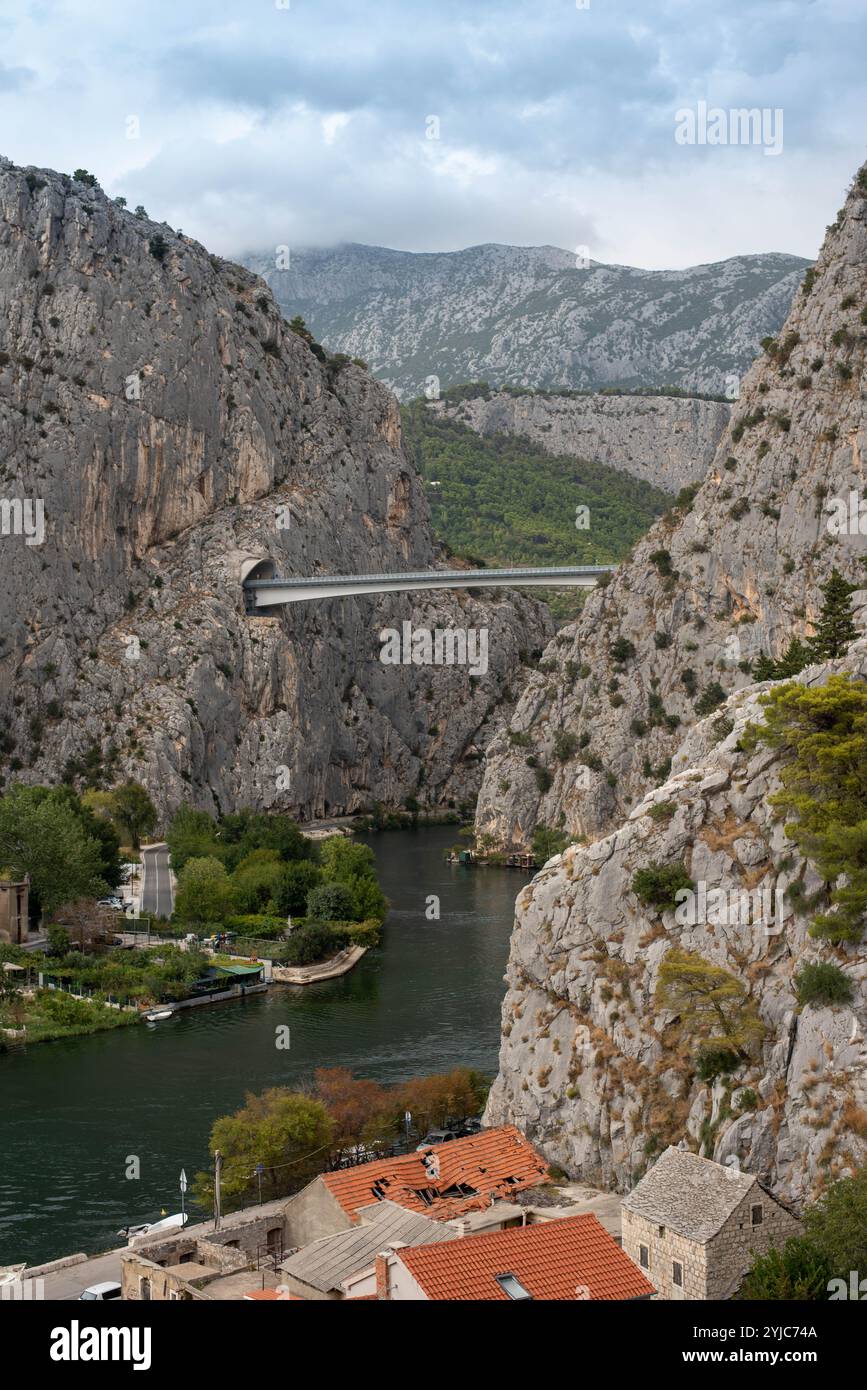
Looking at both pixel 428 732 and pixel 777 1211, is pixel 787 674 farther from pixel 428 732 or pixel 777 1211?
pixel 428 732

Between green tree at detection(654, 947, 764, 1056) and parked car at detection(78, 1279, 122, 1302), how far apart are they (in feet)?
36.2

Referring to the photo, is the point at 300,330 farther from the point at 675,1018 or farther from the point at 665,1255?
the point at 665,1255

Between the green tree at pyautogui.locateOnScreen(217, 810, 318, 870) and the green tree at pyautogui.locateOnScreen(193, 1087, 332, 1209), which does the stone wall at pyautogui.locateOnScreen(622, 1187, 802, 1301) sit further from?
the green tree at pyautogui.locateOnScreen(217, 810, 318, 870)

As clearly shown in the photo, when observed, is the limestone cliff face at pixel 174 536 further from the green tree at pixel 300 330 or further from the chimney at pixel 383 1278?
the chimney at pixel 383 1278

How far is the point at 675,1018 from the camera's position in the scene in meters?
30.1

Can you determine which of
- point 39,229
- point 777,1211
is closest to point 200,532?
point 39,229

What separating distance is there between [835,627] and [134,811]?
44201 mm

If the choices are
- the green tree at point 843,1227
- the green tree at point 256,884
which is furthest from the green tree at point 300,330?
the green tree at point 843,1227

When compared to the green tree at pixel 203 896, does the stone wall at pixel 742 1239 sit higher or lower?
higher

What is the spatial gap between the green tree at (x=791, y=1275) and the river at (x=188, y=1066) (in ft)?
42.6

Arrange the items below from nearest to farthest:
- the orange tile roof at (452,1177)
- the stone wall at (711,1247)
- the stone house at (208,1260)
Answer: the stone wall at (711,1247)
the stone house at (208,1260)
the orange tile roof at (452,1177)

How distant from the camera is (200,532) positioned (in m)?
97.8

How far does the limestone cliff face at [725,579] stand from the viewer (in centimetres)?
7169

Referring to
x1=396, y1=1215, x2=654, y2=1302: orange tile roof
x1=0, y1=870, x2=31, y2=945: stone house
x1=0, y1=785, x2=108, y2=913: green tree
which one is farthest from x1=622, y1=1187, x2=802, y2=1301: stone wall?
x1=0, y1=785, x2=108, y2=913: green tree
